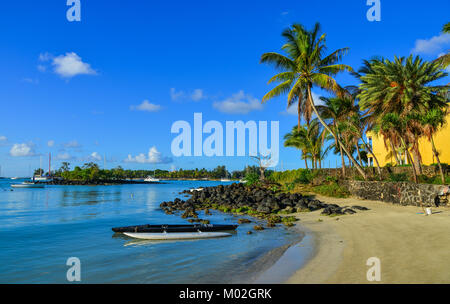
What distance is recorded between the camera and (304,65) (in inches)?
1006

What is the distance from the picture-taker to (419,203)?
655 inches

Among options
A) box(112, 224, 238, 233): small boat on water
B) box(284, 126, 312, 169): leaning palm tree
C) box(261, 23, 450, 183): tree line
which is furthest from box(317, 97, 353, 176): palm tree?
box(112, 224, 238, 233): small boat on water

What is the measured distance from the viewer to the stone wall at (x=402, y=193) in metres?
16.0

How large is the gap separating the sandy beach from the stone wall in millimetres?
790

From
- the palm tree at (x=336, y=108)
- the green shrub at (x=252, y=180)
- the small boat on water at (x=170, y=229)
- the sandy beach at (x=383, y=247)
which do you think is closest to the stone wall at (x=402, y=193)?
the sandy beach at (x=383, y=247)

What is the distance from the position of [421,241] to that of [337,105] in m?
20.7

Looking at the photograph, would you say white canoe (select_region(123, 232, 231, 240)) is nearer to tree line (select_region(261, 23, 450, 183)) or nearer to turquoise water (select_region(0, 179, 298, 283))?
turquoise water (select_region(0, 179, 298, 283))

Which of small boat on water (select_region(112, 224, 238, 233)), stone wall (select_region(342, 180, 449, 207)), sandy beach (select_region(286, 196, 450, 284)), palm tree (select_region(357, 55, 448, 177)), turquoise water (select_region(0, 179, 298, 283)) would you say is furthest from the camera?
palm tree (select_region(357, 55, 448, 177))

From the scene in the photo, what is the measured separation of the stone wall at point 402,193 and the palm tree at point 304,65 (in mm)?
3134

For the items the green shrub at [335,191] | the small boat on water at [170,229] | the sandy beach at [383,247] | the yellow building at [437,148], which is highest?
the yellow building at [437,148]

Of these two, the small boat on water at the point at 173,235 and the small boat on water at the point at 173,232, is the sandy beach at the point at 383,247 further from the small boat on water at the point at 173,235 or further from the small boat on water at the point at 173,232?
the small boat on water at the point at 173,235

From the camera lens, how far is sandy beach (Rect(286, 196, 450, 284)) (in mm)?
6715
